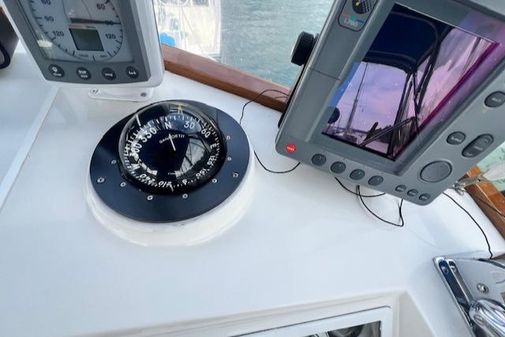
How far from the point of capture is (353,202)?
1.99 ft

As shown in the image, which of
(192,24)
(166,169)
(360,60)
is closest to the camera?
(360,60)

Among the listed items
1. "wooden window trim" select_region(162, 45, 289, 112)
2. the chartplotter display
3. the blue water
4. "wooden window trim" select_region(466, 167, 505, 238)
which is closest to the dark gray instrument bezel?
"wooden window trim" select_region(162, 45, 289, 112)

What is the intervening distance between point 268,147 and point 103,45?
346mm

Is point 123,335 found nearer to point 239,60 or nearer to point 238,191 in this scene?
point 238,191

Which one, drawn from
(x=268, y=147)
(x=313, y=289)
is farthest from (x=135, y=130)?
(x=313, y=289)

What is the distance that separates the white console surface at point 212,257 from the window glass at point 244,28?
389mm

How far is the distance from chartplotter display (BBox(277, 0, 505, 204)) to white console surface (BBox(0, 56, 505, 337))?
88 millimetres

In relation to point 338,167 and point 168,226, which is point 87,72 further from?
point 338,167

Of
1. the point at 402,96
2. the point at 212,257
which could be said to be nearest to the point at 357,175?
the point at 402,96

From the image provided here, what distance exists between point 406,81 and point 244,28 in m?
0.61

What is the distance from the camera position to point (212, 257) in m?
0.51

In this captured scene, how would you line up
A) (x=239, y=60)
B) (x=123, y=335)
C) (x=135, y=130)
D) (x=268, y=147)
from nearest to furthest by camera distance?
(x=123, y=335) → (x=135, y=130) → (x=268, y=147) → (x=239, y=60)

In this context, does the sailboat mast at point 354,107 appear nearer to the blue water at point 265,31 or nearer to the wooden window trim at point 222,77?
the wooden window trim at point 222,77

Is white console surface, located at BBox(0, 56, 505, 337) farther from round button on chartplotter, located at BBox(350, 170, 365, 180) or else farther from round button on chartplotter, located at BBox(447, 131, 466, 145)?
round button on chartplotter, located at BBox(447, 131, 466, 145)
